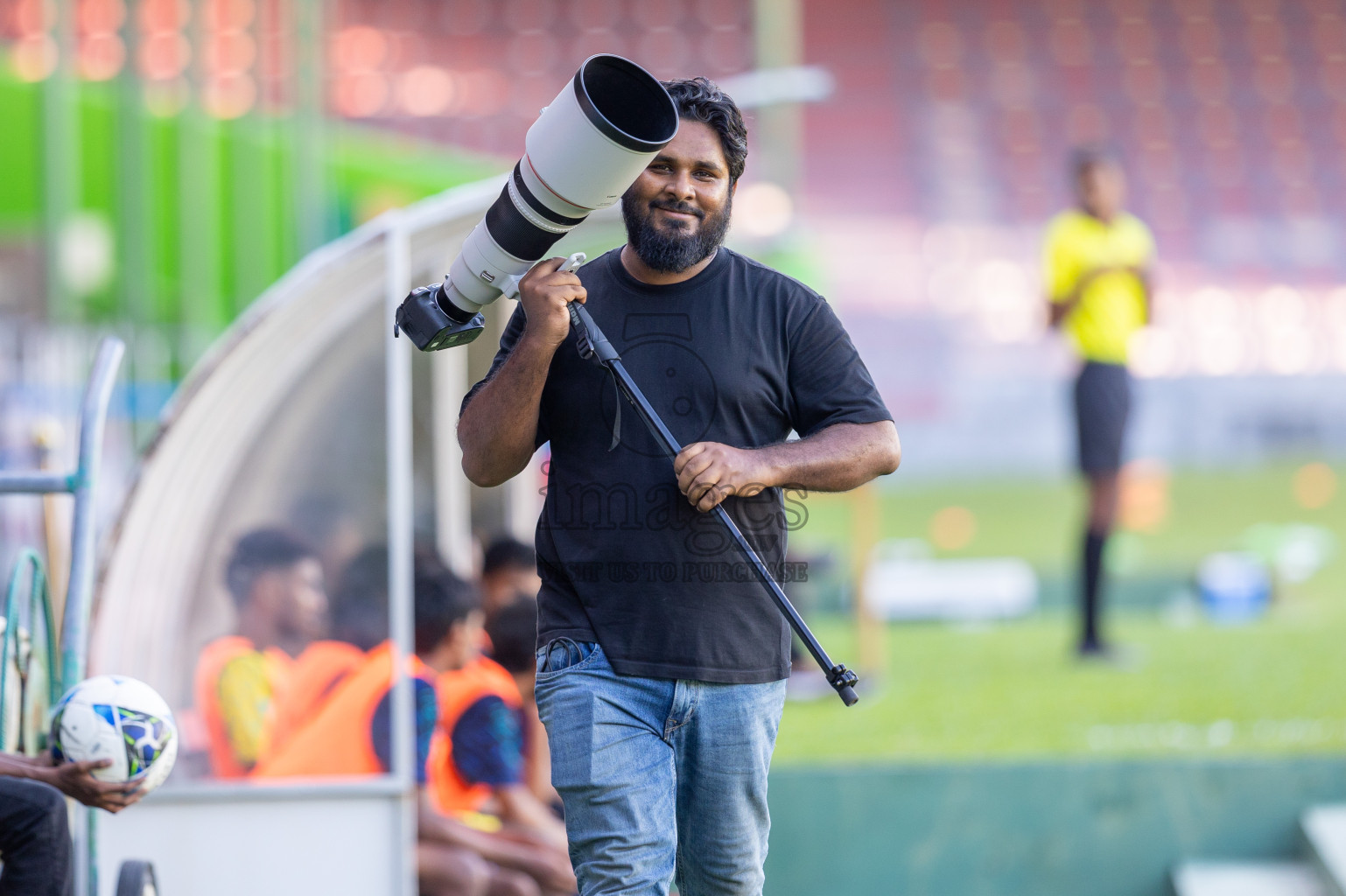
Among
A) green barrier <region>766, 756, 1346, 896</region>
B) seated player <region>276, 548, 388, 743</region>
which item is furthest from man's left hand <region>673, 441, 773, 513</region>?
green barrier <region>766, 756, 1346, 896</region>

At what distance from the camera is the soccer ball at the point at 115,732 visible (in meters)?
2.69

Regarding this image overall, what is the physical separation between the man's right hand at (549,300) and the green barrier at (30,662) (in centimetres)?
134

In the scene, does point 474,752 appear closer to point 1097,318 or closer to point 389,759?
point 389,759

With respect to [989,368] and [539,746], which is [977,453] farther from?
[539,746]

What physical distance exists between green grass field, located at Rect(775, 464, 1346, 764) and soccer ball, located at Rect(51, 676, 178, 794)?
277cm

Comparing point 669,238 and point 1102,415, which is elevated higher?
point 1102,415

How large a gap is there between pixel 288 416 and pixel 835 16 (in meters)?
24.6

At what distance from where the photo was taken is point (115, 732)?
8.89 ft

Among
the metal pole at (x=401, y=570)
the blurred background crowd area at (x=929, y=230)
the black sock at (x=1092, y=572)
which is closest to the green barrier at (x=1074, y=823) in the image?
the blurred background crowd area at (x=929, y=230)

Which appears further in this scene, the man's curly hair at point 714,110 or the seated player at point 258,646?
the seated player at point 258,646

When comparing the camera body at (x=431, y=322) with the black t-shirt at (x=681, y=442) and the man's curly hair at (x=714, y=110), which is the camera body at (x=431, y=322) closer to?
the black t-shirt at (x=681, y=442)

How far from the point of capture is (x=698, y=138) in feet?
8.18

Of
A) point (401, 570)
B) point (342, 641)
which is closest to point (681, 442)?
point (401, 570)

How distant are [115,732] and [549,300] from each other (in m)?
1.16
